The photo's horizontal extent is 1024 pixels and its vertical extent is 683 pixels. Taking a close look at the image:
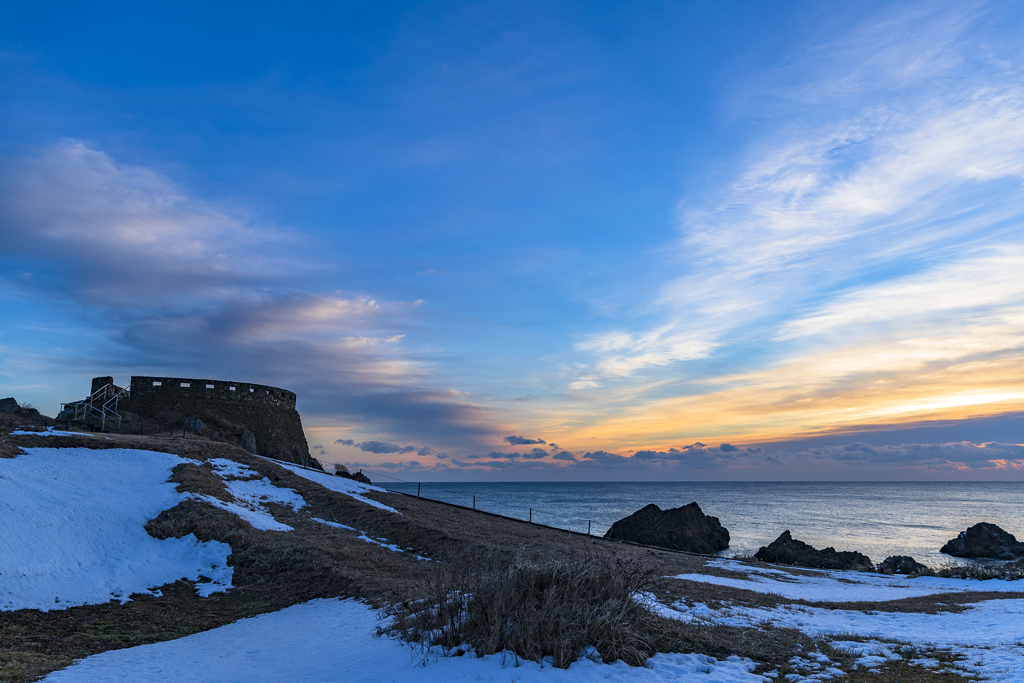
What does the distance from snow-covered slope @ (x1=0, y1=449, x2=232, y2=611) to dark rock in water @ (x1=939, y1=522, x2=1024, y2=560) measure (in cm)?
4555

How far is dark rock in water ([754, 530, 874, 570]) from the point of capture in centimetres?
3086

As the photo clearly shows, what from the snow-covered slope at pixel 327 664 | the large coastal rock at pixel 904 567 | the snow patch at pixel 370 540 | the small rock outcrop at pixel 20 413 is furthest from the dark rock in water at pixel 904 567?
the small rock outcrop at pixel 20 413

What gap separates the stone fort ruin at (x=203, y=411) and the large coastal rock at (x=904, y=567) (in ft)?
120

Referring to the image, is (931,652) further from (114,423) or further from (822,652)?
(114,423)

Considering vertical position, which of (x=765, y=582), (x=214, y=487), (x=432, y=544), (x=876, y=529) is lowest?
(x=876, y=529)

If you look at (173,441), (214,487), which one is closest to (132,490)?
(214,487)

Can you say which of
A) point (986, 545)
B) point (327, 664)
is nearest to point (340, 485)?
point (327, 664)

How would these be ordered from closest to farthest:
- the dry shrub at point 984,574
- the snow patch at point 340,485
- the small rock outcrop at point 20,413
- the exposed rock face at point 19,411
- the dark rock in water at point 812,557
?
the dry shrub at point 984,574
the snow patch at point 340,485
the small rock outcrop at point 20,413
the exposed rock face at point 19,411
the dark rock in water at point 812,557

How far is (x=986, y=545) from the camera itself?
3722 cm

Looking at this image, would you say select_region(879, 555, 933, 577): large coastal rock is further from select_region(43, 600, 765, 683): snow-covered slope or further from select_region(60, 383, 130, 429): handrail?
select_region(60, 383, 130, 429): handrail

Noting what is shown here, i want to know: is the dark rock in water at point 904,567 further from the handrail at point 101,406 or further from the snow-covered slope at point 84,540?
the handrail at point 101,406

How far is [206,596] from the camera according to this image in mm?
13078

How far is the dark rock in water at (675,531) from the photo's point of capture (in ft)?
129

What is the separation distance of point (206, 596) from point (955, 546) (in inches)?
1877
